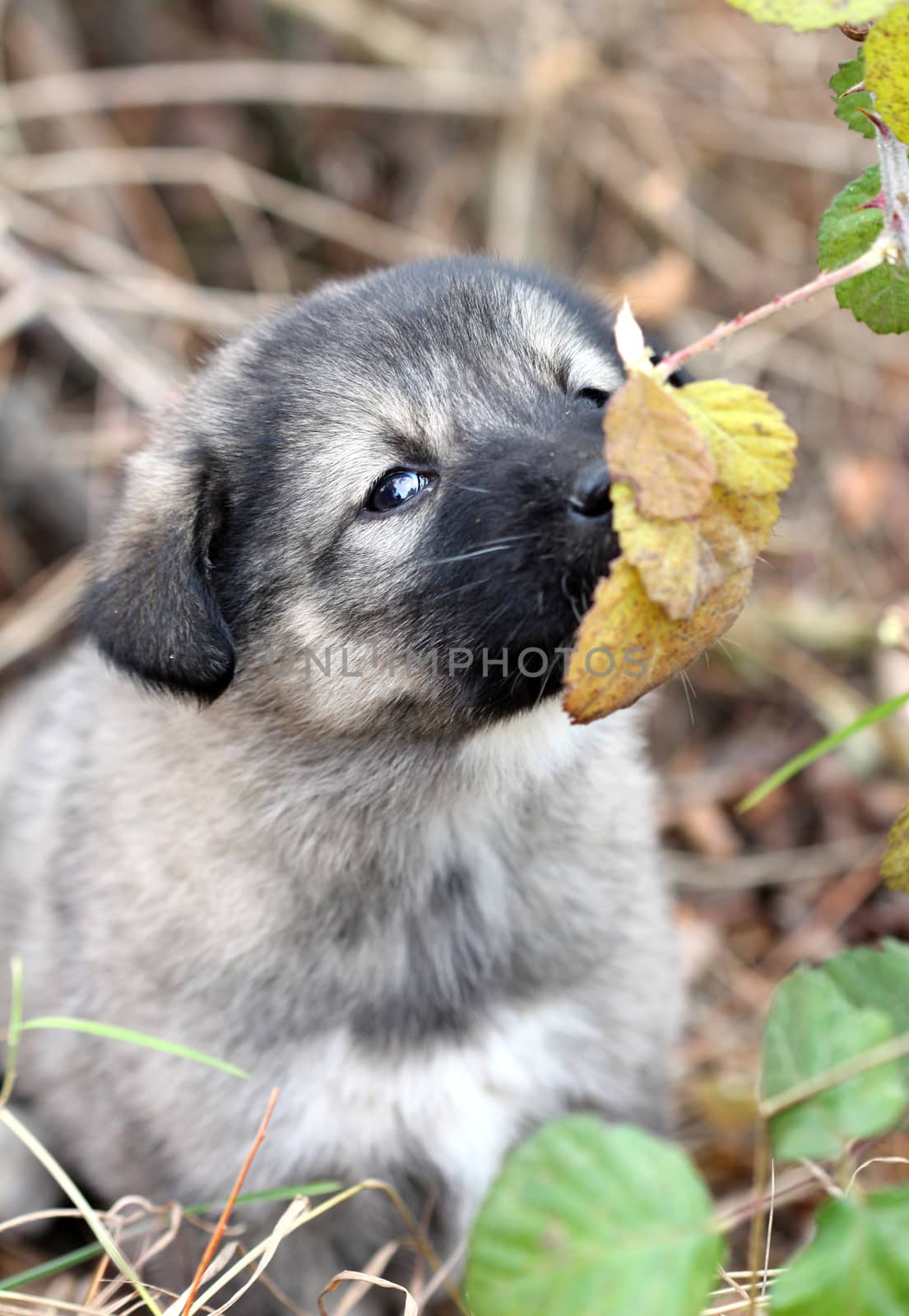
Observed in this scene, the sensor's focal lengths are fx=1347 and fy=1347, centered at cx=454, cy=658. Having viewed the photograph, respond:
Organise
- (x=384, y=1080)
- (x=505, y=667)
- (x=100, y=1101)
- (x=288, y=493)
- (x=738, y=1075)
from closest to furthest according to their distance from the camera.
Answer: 1. (x=505, y=667)
2. (x=288, y=493)
3. (x=384, y=1080)
4. (x=100, y=1101)
5. (x=738, y=1075)

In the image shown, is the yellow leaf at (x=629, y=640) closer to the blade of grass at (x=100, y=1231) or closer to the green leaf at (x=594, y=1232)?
the green leaf at (x=594, y=1232)

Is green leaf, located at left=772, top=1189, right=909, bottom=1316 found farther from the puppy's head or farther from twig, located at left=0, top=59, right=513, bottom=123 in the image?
twig, located at left=0, top=59, right=513, bottom=123

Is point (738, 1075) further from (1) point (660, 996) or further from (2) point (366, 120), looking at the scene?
(2) point (366, 120)

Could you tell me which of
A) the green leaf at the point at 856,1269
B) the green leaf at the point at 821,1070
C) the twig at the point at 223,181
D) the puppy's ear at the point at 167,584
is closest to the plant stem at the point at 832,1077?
the green leaf at the point at 821,1070

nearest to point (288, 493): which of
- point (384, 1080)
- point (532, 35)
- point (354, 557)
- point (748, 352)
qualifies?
point (354, 557)

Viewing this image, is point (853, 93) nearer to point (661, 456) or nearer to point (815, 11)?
point (815, 11)

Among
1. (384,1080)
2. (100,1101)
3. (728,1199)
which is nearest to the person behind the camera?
(384,1080)
